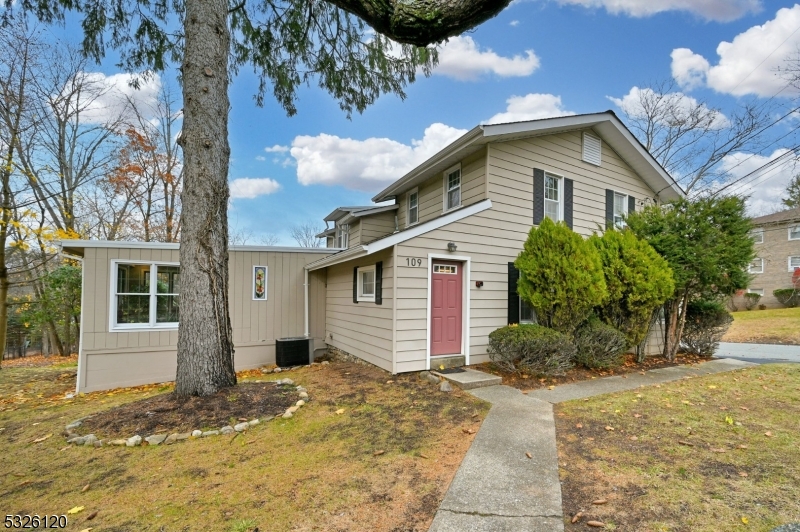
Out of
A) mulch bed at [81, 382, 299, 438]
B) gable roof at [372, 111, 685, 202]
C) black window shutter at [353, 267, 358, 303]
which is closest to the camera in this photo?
mulch bed at [81, 382, 299, 438]

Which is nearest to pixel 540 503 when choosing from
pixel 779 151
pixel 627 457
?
pixel 627 457

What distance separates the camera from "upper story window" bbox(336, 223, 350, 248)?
12366mm

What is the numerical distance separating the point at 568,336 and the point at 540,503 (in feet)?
14.2

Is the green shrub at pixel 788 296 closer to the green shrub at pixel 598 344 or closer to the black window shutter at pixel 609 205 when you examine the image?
the black window shutter at pixel 609 205

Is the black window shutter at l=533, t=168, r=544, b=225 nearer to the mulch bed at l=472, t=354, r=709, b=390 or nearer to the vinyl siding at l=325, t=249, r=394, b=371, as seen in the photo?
the mulch bed at l=472, t=354, r=709, b=390

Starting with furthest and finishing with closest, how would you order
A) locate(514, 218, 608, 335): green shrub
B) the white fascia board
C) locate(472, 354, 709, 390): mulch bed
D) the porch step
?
locate(514, 218, 608, 335): green shrub < the white fascia board < locate(472, 354, 709, 390): mulch bed < the porch step

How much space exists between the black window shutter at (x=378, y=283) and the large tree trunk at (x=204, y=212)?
2821 mm

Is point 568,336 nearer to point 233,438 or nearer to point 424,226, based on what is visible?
point 424,226

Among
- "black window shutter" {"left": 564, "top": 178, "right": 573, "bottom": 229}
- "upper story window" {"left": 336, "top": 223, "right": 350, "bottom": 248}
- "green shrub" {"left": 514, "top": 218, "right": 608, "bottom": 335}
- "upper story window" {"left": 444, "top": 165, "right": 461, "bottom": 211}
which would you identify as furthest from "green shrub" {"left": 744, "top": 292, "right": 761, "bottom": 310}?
"upper story window" {"left": 336, "top": 223, "right": 350, "bottom": 248}

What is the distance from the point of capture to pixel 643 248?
24.4 ft

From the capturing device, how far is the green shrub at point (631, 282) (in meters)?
7.14

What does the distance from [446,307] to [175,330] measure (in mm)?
6131

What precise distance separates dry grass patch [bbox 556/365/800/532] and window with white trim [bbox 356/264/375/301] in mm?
4242

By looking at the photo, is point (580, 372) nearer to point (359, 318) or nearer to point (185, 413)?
point (359, 318)
